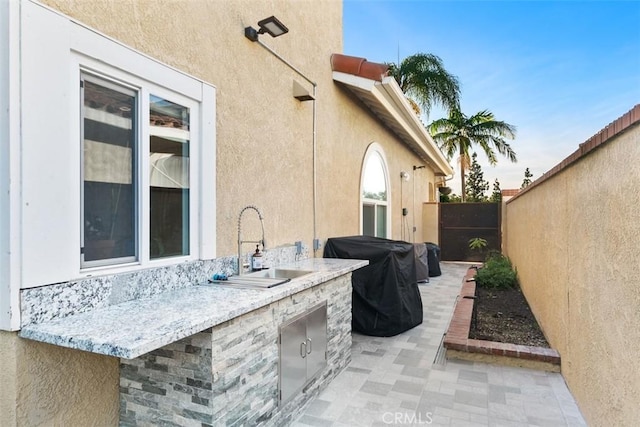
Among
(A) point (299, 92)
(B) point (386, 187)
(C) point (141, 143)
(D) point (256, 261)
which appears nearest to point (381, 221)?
(B) point (386, 187)

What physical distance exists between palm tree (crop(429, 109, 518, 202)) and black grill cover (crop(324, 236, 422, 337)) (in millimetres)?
15040

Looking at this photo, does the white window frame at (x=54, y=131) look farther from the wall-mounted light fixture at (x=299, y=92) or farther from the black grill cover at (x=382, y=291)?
the black grill cover at (x=382, y=291)

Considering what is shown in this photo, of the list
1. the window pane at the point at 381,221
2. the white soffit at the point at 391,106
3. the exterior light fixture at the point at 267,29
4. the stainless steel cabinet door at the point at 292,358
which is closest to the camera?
the stainless steel cabinet door at the point at 292,358

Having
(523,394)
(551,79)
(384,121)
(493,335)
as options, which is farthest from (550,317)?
(551,79)

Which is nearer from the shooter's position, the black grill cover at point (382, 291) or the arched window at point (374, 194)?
the black grill cover at point (382, 291)

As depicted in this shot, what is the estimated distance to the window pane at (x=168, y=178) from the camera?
2740 mm

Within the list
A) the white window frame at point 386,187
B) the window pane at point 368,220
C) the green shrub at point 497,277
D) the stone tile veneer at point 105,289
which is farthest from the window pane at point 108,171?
the green shrub at point 497,277

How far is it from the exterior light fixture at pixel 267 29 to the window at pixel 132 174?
1262 millimetres

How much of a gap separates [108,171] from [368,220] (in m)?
6.38

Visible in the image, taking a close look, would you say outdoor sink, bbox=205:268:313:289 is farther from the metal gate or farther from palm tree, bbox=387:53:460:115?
palm tree, bbox=387:53:460:115

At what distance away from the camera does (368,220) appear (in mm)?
8266

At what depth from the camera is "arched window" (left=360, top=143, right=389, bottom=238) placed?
7799mm

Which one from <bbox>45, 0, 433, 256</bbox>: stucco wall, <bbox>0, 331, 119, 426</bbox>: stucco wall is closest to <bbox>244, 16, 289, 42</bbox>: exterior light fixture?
<bbox>45, 0, 433, 256</bbox>: stucco wall

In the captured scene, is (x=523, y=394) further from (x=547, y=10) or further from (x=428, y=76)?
(x=428, y=76)
